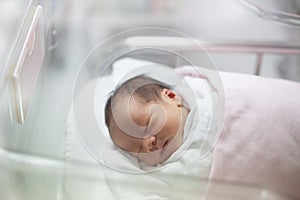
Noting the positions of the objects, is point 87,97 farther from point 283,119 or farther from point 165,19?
point 165,19

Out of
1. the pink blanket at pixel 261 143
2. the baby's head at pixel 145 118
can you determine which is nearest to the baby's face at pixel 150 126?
the baby's head at pixel 145 118

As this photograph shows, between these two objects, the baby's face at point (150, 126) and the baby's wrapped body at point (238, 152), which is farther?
the baby's wrapped body at point (238, 152)

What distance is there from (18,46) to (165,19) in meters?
0.73

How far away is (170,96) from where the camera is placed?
816 millimetres

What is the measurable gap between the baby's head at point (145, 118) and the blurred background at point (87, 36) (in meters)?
0.16

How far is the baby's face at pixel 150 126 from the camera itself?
2.57 feet

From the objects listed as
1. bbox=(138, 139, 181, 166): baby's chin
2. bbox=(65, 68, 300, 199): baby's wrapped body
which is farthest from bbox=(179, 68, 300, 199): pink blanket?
bbox=(138, 139, 181, 166): baby's chin

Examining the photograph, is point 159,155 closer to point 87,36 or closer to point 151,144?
point 151,144

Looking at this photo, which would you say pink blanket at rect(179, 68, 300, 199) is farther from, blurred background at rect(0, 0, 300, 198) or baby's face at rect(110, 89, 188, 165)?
blurred background at rect(0, 0, 300, 198)

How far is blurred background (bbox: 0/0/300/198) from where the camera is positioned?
0.89 m

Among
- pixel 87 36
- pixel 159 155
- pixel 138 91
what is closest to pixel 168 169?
pixel 159 155

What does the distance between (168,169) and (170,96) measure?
0.47 feet

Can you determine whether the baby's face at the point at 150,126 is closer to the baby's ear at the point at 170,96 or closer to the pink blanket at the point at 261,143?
the baby's ear at the point at 170,96

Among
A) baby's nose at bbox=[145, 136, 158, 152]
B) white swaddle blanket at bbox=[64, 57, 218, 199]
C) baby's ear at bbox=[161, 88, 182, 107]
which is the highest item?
baby's ear at bbox=[161, 88, 182, 107]
